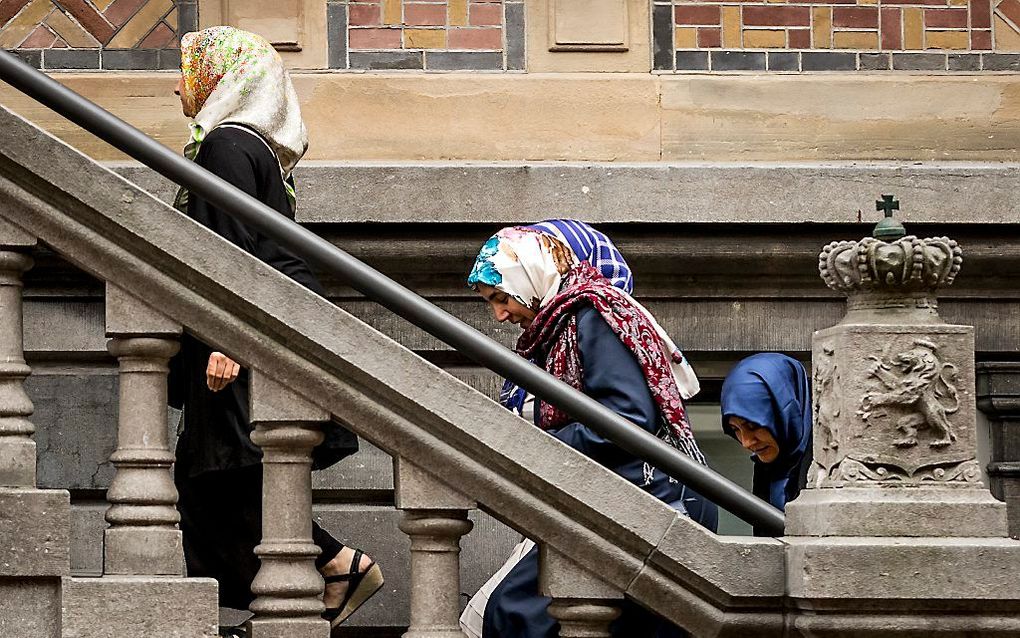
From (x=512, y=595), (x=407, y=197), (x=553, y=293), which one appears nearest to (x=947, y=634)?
(x=512, y=595)

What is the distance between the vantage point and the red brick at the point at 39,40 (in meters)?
6.88

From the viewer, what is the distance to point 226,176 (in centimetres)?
513

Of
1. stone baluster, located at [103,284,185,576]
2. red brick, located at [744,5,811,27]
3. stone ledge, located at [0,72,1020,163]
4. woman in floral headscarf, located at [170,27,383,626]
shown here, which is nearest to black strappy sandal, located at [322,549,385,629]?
woman in floral headscarf, located at [170,27,383,626]

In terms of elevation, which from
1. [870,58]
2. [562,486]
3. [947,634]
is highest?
[870,58]

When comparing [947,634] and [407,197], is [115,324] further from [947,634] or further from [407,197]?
[407,197]

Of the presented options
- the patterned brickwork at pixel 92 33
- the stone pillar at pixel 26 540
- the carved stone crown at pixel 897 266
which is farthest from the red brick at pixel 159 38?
the carved stone crown at pixel 897 266

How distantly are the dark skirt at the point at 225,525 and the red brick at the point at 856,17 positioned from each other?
3.11 m

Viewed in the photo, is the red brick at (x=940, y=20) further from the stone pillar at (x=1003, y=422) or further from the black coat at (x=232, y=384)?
the black coat at (x=232, y=384)

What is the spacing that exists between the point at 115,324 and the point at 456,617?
1017mm

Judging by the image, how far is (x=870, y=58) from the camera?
7.09m

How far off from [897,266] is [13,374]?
2.02 m

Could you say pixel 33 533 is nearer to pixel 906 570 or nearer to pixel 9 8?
pixel 906 570

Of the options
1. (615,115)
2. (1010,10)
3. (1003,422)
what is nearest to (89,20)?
(615,115)

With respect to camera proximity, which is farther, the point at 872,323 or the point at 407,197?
the point at 407,197
